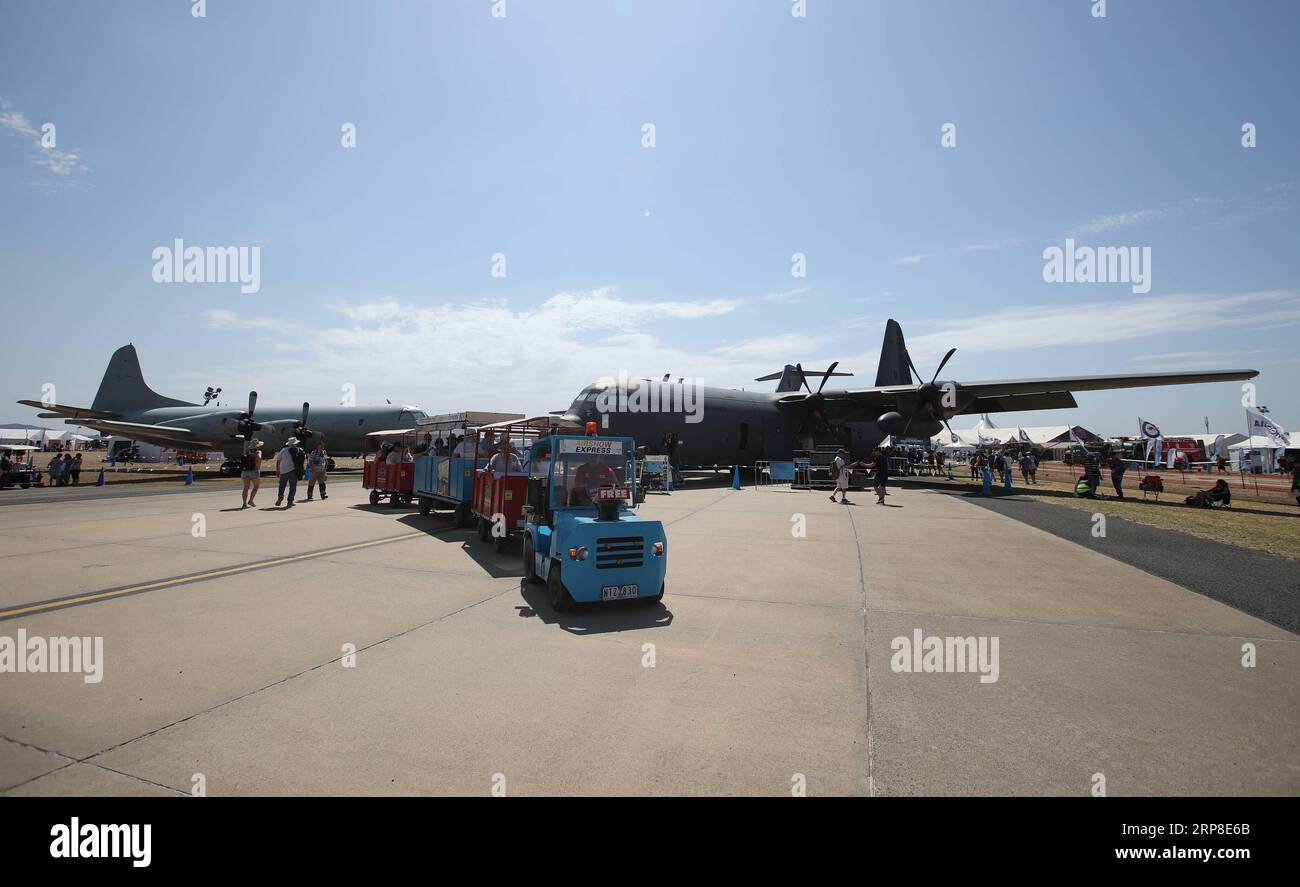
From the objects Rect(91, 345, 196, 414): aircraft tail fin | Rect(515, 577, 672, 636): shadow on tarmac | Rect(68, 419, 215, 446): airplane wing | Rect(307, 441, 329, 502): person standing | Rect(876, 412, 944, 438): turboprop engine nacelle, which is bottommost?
Rect(515, 577, 672, 636): shadow on tarmac

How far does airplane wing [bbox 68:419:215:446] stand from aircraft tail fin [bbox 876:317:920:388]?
42.2m

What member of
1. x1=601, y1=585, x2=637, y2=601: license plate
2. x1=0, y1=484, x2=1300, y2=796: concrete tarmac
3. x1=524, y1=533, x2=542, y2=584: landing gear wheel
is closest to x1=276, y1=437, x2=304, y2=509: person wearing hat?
x1=0, y1=484, x2=1300, y2=796: concrete tarmac

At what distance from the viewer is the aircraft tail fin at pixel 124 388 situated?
38.1 metres

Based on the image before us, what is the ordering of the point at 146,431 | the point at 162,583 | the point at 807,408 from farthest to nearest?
the point at 146,431, the point at 807,408, the point at 162,583

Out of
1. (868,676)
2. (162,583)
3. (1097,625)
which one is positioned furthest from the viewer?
(162,583)

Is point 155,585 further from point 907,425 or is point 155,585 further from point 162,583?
point 907,425

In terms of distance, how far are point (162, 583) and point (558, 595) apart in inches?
231

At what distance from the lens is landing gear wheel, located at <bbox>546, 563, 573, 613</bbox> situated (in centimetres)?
703

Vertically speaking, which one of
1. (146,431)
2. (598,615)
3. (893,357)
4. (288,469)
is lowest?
(598,615)

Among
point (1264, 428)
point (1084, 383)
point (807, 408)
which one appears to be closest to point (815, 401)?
point (807, 408)

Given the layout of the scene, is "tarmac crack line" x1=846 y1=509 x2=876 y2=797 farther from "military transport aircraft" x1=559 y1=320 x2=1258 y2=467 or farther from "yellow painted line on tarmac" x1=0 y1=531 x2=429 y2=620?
"military transport aircraft" x1=559 y1=320 x2=1258 y2=467

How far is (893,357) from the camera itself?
35.4m
